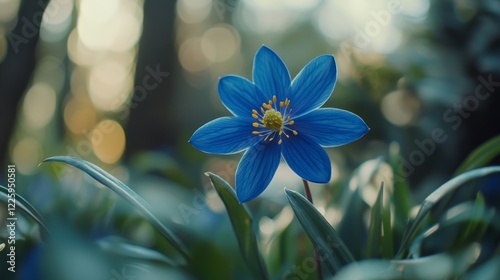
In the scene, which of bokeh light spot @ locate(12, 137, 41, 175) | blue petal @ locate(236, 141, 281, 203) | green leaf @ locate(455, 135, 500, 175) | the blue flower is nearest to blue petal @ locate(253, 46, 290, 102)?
the blue flower

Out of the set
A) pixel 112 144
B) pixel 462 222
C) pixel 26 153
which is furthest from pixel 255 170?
pixel 112 144

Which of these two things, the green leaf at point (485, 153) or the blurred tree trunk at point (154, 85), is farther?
the blurred tree trunk at point (154, 85)

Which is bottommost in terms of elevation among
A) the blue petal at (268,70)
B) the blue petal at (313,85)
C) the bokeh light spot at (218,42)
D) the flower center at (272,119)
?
the flower center at (272,119)

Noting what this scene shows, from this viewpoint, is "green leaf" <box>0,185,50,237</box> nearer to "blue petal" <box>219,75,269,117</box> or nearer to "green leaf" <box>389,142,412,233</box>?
"blue petal" <box>219,75,269,117</box>

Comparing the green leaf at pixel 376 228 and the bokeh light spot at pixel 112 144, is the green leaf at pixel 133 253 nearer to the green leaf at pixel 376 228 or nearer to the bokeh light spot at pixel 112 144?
the green leaf at pixel 376 228

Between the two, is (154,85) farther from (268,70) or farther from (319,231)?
(319,231)

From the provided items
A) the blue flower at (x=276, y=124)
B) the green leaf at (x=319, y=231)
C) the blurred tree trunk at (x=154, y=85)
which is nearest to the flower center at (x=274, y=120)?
the blue flower at (x=276, y=124)

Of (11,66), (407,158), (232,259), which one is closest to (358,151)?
(407,158)
